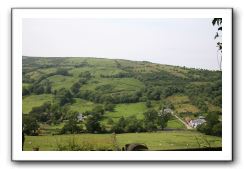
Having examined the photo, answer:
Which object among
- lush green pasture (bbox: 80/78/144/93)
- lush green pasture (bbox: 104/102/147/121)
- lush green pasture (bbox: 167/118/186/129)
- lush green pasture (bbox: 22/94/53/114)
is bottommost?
lush green pasture (bbox: 167/118/186/129)

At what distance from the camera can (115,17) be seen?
6875 millimetres

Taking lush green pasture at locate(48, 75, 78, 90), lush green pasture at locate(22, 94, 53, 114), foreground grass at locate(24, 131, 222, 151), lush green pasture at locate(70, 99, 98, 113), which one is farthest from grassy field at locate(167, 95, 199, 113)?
lush green pasture at locate(22, 94, 53, 114)

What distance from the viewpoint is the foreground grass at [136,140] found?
6.86 meters

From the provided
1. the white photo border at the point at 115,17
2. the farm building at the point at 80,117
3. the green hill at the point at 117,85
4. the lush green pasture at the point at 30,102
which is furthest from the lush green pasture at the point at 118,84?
the white photo border at the point at 115,17

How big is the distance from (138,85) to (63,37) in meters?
0.64

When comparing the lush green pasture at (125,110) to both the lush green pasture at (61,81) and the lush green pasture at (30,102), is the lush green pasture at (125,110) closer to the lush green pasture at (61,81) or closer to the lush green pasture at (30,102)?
the lush green pasture at (61,81)

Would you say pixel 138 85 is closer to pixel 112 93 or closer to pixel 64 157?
pixel 112 93

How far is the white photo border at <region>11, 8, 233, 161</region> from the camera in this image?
6832mm

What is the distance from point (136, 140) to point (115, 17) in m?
0.89

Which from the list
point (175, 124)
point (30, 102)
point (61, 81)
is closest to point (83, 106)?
point (61, 81)

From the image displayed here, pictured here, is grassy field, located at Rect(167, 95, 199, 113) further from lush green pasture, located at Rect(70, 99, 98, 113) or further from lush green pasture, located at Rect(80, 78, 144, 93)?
lush green pasture, located at Rect(70, 99, 98, 113)

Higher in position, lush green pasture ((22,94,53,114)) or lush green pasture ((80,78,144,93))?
lush green pasture ((80,78,144,93))

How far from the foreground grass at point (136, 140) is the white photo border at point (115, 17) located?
1.8 inches

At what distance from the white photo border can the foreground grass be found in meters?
0.04
